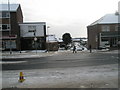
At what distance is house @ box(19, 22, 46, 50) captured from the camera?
46281mm

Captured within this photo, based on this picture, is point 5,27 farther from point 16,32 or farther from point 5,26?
point 16,32

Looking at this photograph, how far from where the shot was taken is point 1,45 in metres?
44.2

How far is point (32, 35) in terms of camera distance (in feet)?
152

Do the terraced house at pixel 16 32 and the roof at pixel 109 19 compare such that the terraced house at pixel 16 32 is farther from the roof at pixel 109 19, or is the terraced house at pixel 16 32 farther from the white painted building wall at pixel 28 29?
the roof at pixel 109 19

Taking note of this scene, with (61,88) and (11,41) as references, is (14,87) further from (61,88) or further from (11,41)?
(11,41)

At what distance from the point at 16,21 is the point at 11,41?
4546 millimetres

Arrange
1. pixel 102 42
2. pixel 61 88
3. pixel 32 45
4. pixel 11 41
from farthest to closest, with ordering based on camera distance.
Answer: pixel 102 42 → pixel 32 45 → pixel 11 41 → pixel 61 88

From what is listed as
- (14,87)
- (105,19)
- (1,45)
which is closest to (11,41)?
(1,45)

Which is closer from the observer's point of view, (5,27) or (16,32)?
(16,32)

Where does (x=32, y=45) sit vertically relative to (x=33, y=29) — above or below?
below

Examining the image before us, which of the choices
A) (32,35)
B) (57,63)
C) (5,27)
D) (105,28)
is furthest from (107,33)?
(57,63)

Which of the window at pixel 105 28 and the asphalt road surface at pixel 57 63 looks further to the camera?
the window at pixel 105 28

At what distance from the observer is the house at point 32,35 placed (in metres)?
46.3

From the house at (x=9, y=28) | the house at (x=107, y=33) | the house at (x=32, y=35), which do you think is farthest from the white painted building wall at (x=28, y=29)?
the house at (x=107, y=33)
